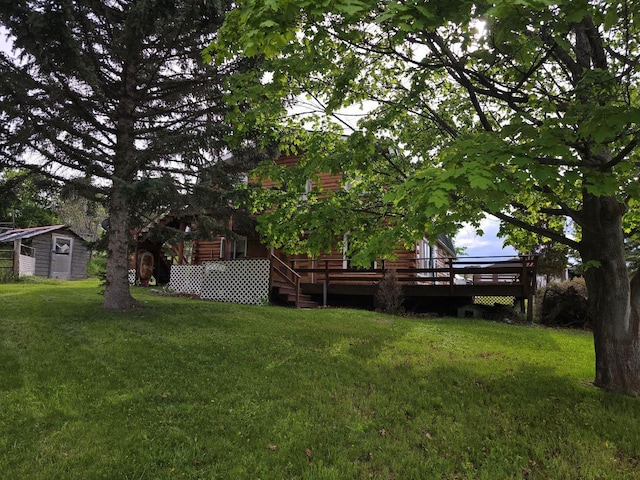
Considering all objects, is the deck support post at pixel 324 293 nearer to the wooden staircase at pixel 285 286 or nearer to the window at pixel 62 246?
the wooden staircase at pixel 285 286

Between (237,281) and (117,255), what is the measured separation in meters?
5.55

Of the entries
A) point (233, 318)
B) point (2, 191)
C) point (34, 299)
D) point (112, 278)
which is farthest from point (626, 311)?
point (34, 299)

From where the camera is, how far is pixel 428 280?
13.7 m

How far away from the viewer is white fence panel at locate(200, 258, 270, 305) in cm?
1425

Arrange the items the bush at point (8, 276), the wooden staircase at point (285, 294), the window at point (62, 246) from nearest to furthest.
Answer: the wooden staircase at point (285, 294) → the bush at point (8, 276) → the window at point (62, 246)

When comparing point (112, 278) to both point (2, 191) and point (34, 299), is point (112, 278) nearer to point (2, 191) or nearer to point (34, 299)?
point (2, 191)

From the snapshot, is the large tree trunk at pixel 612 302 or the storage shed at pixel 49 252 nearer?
the large tree trunk at pixel 612 302

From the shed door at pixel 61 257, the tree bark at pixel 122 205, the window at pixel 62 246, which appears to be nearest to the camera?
the tree bark at pixel 122 205

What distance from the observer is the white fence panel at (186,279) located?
653 inches

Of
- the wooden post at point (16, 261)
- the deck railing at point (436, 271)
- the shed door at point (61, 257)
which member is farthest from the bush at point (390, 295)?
the shed door at point (61, 257)

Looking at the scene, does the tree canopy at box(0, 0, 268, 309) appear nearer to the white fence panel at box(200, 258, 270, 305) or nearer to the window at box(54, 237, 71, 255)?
the white fence panel at box(200, 258, 270, 305)

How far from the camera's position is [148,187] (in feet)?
26.2

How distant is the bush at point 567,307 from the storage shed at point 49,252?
940 inches

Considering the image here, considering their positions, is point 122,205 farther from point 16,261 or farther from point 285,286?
point 16,261
